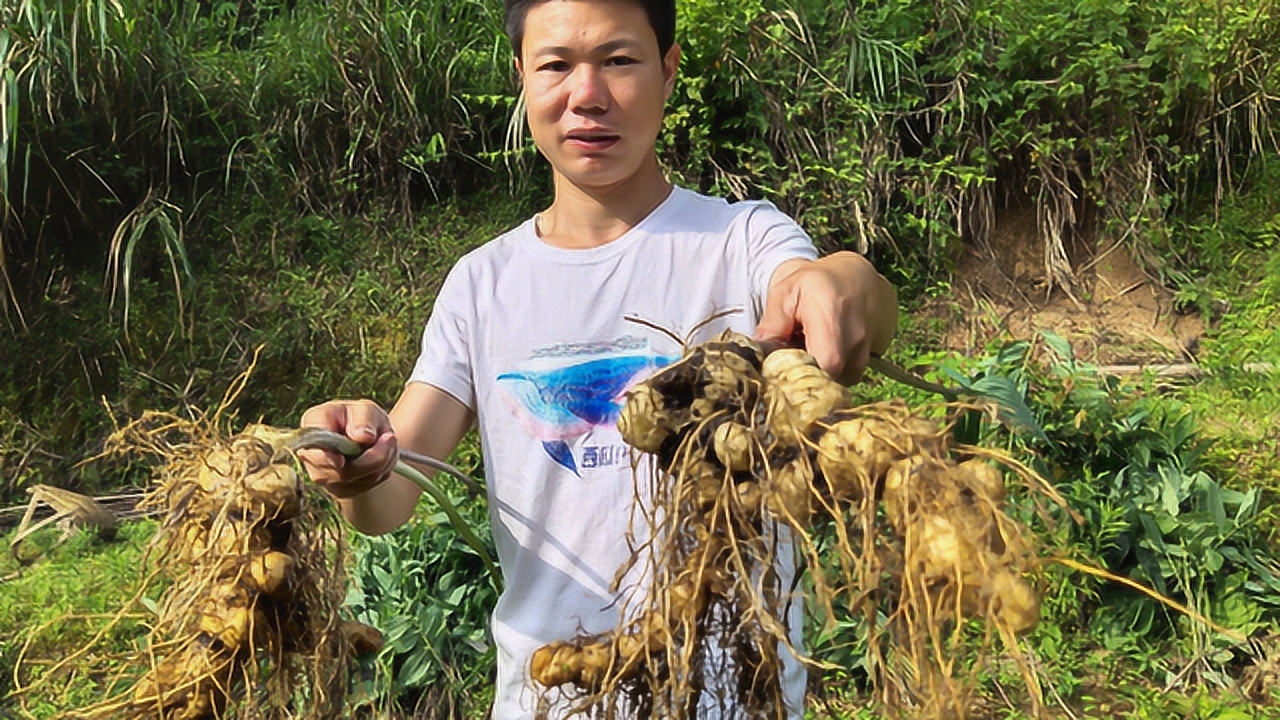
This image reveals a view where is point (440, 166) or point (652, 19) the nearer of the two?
point (652, 19)

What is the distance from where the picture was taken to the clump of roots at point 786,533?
1049 mm

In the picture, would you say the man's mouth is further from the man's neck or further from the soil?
the soil

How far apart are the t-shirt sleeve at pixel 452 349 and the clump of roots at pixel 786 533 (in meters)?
0.42

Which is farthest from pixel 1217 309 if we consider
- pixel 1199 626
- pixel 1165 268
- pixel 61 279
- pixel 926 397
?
pixel 61 279

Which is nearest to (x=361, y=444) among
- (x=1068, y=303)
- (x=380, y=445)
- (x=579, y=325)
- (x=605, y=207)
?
(x=380, y=445)

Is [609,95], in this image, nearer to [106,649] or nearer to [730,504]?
[730,504]

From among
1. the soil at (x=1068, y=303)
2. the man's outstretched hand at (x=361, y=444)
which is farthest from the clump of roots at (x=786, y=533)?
the soil at (x=1068, y=303)

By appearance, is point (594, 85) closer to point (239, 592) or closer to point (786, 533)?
point (786, 533)

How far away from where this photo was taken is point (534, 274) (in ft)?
5.11

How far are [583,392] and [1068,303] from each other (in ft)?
10.6

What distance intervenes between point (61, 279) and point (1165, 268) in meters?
4.16

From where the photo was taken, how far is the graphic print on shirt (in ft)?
4.81

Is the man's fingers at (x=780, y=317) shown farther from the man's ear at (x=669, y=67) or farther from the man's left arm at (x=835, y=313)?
the man's ear at (x=669, y=67)

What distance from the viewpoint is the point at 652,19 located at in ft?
4.90
